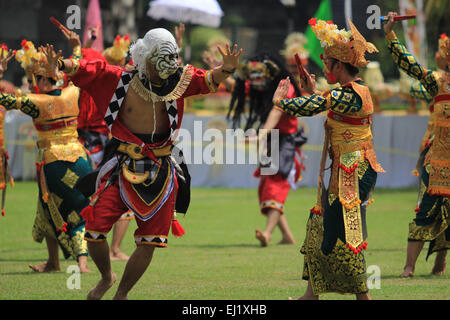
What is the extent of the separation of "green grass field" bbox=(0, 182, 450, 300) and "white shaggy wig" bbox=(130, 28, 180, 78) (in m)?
1.80

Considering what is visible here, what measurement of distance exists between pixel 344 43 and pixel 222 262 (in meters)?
3.09

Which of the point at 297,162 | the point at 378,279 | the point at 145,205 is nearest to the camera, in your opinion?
the point at 145,205

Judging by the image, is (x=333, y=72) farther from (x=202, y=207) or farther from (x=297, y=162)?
(x=202, y=207)

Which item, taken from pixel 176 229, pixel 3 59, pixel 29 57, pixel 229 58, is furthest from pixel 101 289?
pixel 29 57

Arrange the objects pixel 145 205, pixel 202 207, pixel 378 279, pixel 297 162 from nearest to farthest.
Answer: pixel 145 205 → pixel 378 279 → pixel 297 162 → pixel 202 207

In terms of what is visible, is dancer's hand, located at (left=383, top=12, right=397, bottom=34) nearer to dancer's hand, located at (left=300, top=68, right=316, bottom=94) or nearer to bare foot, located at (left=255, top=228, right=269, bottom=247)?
dancer's hand, located at (left=300, top=68, right=316, bottom=94)

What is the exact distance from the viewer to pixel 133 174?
223 inches

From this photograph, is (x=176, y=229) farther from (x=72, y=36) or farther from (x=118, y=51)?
(x=118, y=51)

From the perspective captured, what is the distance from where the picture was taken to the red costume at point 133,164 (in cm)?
563

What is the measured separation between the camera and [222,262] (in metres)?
8.21

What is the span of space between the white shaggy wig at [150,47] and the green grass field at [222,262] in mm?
1797

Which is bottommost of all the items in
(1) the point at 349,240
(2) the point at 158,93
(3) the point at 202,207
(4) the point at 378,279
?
(3) the point at 202,207
